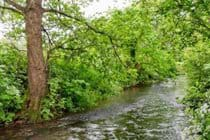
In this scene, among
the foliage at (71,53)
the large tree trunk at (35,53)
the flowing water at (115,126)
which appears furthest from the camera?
the foliage at (71,53)

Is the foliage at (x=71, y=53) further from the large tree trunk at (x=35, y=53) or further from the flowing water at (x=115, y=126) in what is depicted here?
the flowing water at (x=115, y=126)

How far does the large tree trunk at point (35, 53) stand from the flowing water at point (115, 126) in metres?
1.48

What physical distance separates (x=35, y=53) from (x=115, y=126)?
15.0 feet

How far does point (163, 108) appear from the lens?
18.9 metres

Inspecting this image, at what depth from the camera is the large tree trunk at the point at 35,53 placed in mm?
15648

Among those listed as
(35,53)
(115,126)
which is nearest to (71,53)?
(35,53)

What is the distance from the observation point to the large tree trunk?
1565 centimetres

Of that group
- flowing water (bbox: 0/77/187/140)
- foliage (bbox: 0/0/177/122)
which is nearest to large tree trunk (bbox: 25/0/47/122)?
foliage (bbox: 0/0/177/122)

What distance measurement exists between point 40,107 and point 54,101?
3.69ft

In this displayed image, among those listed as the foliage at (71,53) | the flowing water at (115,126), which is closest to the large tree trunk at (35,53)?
the foliage at (71,53)

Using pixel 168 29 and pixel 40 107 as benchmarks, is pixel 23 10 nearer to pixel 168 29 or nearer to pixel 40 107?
pixel 40 107

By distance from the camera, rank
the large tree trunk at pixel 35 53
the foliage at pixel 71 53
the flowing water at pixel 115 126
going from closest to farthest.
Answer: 1. the flowing water at pixel 115 126
2. the large tree trunk at pixel 35 53
3. the foliage at pixel 71 53

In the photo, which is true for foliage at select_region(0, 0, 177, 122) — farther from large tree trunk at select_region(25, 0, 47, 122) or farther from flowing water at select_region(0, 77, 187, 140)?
flowing water at select_region(0, 77, 187, 140)

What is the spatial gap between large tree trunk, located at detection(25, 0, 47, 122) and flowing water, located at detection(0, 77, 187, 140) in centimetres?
148
